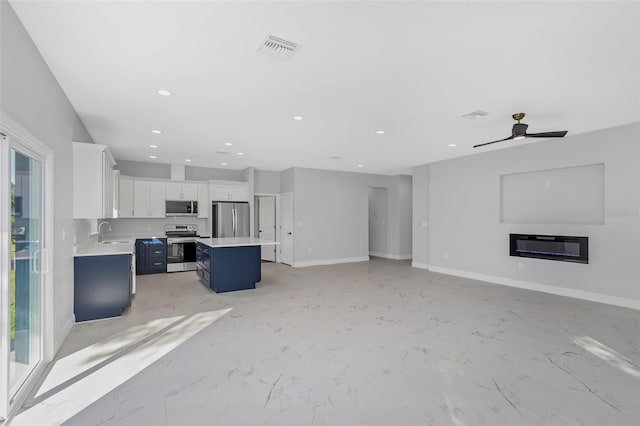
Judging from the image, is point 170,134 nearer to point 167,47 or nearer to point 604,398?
point 167,47

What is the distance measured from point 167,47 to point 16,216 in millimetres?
1723

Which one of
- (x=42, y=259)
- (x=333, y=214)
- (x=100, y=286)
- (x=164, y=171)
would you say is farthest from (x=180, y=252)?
(x=42, y=259)

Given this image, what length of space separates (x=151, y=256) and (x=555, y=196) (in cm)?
829

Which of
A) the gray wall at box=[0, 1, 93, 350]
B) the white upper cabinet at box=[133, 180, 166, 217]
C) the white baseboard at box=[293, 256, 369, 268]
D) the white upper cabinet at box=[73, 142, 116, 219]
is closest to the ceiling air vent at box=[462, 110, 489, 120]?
the gray wall at box=[0, 1, 93, 350]

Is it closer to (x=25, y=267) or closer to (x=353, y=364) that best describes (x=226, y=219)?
(x=25, y=267)

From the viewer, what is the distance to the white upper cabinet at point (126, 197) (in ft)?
23.5

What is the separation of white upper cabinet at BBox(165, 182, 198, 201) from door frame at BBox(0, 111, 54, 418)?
4.87 m

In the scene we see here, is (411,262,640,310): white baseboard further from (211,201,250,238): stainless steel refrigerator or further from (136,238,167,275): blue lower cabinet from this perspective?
(136,238,167,275): blue lower cabinet

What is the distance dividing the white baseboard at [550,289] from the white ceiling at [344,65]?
2.63 metres

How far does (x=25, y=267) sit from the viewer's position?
2631mm

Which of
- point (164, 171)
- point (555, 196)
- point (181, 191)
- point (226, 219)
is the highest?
point (164, 171)

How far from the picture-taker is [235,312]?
445 centimetres

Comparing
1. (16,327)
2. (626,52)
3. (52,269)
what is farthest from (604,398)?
(52,269)

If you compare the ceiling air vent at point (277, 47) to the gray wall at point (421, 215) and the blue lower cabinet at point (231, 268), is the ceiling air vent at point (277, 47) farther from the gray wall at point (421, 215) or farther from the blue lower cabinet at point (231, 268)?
the gray wall at point (421, 215)
